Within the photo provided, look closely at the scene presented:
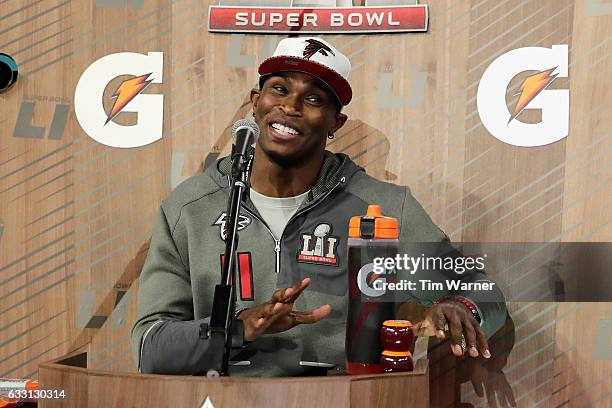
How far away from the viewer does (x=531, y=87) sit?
6.17ft

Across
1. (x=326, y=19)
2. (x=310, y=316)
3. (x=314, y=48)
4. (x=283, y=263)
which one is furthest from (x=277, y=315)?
(x=326, y=19)

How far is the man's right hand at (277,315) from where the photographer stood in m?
1.51

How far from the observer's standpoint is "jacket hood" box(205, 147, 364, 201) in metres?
1.91

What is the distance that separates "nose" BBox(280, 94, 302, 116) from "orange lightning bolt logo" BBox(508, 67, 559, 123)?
0.57m

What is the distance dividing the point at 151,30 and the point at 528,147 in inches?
43.3

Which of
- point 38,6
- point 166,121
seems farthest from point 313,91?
point 38,6

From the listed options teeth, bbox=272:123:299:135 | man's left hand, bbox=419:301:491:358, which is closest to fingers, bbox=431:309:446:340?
man's left hand, bbox=419:301:491:358

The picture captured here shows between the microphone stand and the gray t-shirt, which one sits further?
the gray t-shirt

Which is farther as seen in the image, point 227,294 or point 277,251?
point 277,251

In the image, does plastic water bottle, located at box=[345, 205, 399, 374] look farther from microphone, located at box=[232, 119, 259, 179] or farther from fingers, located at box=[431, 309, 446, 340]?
microphone, located at box=[232, 119, 259, 179]

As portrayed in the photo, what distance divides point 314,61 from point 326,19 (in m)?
0.18

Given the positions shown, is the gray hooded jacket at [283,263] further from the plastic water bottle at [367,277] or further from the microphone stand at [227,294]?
the microphone stand at [227,294]

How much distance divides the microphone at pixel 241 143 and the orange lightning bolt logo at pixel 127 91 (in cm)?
65

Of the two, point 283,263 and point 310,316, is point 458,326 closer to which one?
point 310,316
